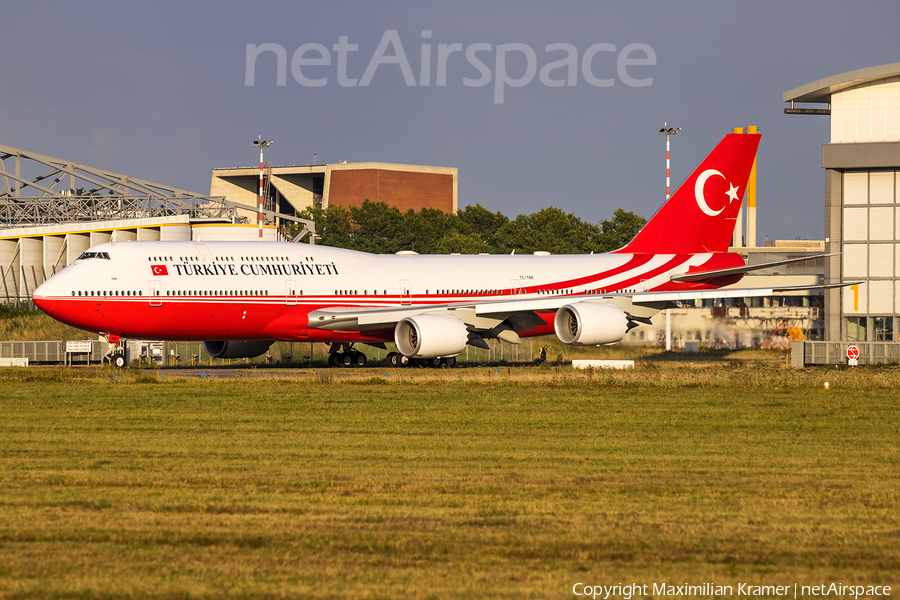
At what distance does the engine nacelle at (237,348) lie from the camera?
117 feet

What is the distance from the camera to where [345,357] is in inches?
1463

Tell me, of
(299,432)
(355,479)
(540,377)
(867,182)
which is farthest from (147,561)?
(867,182)

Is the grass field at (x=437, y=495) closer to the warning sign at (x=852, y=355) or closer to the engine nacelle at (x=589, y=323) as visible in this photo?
the engine nacelle at (x=589, y=323)

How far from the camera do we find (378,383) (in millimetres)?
27469

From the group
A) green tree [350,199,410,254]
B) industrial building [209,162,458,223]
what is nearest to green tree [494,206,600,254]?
green tree [350,199,410,254]

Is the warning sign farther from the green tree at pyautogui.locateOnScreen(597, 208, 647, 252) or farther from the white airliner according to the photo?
the green tree at pyautogui.locateOnScreen(597, 208, 647, 252)

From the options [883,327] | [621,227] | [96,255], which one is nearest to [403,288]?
[96,255]

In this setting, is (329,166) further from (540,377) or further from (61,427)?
(61,427)

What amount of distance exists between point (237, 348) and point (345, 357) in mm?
4012

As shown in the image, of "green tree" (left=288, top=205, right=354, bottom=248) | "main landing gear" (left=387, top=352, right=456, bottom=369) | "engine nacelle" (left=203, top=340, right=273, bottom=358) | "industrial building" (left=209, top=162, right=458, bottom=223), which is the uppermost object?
"industrial building" (left=209, top=162, right=458, bottom=223)

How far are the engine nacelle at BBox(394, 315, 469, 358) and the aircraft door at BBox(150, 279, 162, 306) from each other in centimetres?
757

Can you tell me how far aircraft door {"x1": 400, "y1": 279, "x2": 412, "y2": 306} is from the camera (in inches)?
1390

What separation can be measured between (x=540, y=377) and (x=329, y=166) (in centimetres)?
11192

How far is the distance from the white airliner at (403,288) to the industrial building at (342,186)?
96566mm
